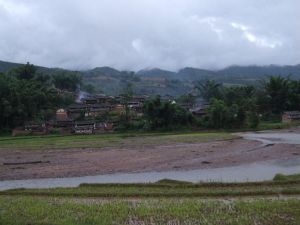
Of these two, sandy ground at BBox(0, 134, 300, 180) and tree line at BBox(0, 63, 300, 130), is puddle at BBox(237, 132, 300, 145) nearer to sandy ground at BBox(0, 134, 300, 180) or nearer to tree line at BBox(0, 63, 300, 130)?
sandy ground at BBox(0, 134, 300, 180)

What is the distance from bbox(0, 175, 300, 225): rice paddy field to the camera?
15.1m

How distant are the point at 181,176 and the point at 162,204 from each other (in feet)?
48.1

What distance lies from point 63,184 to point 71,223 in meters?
16.4

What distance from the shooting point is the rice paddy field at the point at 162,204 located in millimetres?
15148

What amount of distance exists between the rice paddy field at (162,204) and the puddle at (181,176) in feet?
21.3

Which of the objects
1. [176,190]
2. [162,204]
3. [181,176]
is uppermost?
[162,204]

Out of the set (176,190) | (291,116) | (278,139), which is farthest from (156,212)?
(291,116)

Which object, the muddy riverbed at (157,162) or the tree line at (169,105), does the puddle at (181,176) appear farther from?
the tree line at (169,105)

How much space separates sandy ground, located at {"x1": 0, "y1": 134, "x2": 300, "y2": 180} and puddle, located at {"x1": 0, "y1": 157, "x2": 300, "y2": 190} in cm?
209

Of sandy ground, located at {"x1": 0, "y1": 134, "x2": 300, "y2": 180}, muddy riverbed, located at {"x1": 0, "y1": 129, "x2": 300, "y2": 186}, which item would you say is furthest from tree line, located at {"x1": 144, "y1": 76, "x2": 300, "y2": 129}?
muddy riverbed, located at {"x1": 0, "y1": 129, "x2": 300, "y2": 186}

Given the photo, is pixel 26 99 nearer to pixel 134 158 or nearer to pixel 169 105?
pixel 169 105

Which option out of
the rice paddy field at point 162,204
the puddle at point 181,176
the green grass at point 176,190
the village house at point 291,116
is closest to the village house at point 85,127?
the village house at point 291,116

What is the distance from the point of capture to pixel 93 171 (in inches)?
1458

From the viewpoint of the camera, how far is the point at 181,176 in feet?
106
